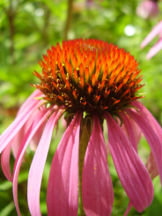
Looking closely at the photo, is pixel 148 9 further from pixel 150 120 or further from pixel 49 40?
pixel 150 120

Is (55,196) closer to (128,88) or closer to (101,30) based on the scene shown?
(128,88)

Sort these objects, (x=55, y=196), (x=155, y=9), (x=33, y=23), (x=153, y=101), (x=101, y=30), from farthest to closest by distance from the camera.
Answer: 1. (x=155, y=9)
2. (x=153, y=101)
3. (x=33, y=23)
4. (x=101, y=30)
5. (x=55, y=196)

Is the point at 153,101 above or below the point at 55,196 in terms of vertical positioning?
below

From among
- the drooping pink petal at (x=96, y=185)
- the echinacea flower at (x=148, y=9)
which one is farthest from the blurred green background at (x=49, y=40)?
the drooping pink petal at (x=96, y=185)

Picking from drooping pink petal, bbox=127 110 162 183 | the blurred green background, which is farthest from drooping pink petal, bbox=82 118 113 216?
the blurred green background

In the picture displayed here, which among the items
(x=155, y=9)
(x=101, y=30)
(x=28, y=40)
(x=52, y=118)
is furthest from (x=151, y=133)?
(x=155, y=9)

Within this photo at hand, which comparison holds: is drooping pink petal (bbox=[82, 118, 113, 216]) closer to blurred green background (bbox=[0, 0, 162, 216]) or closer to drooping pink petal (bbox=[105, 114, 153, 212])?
drooping pink petal (bbox=[105, 114, 153, 212])

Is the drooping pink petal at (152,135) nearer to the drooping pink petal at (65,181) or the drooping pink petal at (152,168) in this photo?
the drooping pink petal at (152,168)
